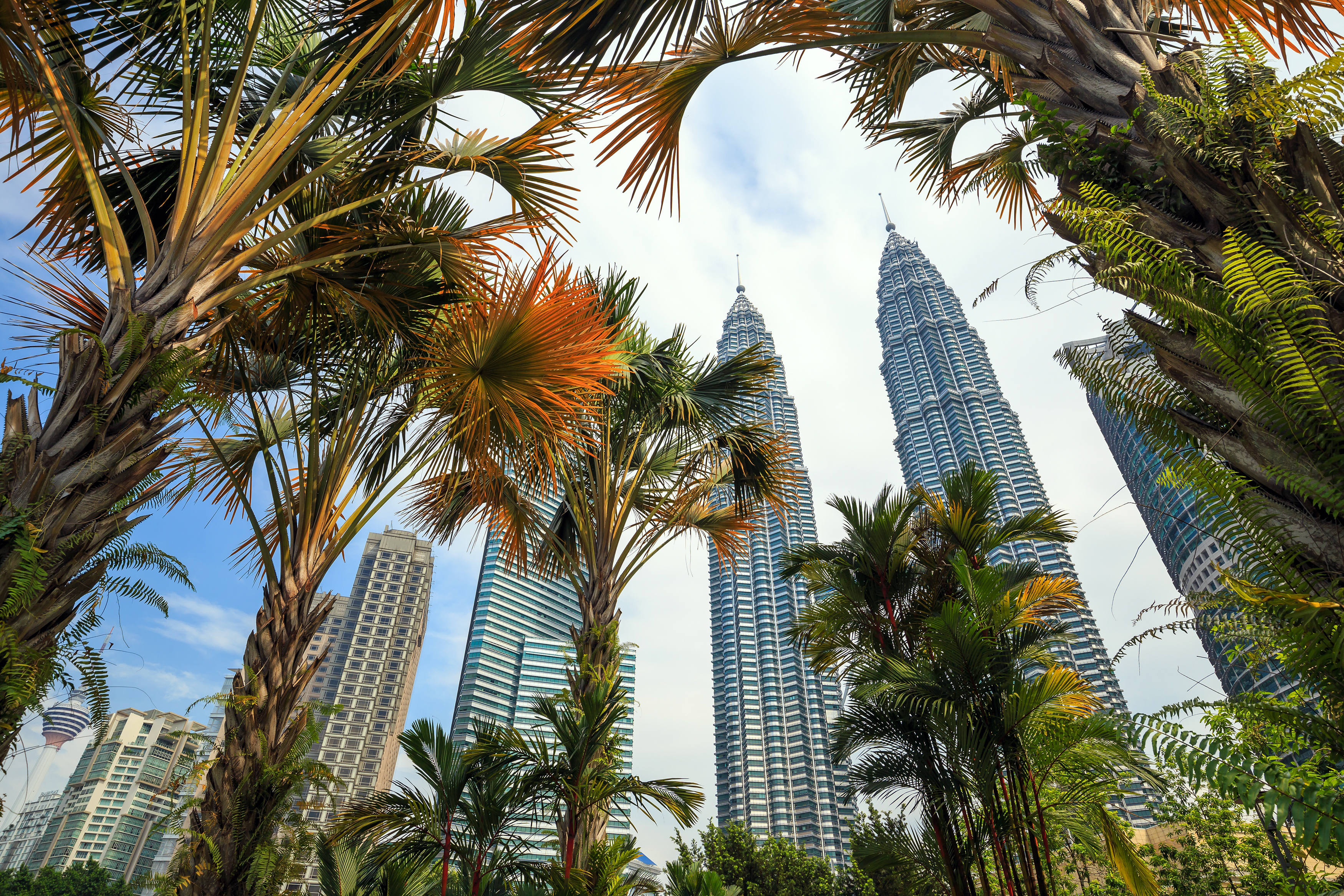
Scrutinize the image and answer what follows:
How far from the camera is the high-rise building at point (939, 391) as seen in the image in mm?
52000

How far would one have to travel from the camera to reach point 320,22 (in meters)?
3.41

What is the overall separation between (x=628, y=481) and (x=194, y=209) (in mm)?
4712

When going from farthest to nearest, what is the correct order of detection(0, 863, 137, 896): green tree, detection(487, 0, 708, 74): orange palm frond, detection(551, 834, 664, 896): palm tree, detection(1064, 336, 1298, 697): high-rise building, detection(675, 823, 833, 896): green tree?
detection(0, 863, 137, 896): green tree, detection(675, 823, 833, 896): green tree, detection(551, 834, 664, 896): palm tree, detection(487, 0, 708, 74): orange palm frond, detection(1064, 336, 1298, 697): high-rise building

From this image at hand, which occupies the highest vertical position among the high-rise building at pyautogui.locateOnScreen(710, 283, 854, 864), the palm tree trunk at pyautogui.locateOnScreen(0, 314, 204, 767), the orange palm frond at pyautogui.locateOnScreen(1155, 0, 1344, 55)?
the high-rise building at pyautogui.locateOnScreen(710, 283, 854, 864)

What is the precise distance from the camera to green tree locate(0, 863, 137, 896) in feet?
80.7

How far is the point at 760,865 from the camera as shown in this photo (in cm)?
1605

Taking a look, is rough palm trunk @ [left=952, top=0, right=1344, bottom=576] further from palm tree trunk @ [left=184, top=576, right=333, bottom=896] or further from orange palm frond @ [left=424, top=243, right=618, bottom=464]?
palm tree trunk @ [left=184, top=576, right=333, bottom=896]

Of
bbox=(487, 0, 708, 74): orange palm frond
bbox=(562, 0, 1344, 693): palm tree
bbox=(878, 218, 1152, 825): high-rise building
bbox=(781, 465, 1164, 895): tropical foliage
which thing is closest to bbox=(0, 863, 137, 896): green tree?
bbox=(781, 465, 1164, 895): tropical foliage

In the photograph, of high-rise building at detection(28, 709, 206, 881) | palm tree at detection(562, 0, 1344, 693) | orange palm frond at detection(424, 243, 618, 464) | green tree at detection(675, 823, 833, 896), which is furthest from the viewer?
high-rise building at detection(28, 709, 206, 881)

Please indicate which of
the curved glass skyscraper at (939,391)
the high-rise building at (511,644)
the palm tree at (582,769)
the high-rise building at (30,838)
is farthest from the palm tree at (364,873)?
the high-rise building at (30,838)

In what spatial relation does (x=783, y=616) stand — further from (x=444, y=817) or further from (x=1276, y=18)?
(x=1276, y=18)

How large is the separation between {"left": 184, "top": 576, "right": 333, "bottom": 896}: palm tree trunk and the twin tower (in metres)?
42.2

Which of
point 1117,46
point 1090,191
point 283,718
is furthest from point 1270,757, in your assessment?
point 283,718

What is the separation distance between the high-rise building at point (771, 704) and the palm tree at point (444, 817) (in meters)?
43.7
